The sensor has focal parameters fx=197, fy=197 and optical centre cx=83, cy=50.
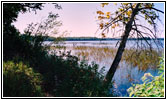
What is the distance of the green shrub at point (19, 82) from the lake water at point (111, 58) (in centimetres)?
131

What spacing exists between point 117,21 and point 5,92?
295cm

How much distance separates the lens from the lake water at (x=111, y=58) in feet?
15.9

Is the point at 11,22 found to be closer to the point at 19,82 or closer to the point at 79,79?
the point at 19,82

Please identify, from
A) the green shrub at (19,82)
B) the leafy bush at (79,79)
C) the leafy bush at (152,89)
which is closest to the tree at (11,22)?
the green shrub at (19,82)

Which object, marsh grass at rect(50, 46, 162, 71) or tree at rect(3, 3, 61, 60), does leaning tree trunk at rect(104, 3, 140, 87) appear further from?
tree at rect(3, 3, 61, 60)

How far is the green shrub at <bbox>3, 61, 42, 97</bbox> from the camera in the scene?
3414mm

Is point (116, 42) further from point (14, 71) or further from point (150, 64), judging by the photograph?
point (14, 71)

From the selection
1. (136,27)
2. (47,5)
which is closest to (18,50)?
Result: (47,5)

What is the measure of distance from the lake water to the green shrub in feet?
4.29

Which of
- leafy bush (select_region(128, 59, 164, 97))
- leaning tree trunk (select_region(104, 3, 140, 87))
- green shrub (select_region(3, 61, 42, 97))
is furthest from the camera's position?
leaning tree trunk (select_region(104, 3, 140, 87))

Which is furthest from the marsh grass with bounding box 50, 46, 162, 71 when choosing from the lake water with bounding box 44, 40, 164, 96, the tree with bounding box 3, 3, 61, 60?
the tree with bounding box 3, 3, 61, 60

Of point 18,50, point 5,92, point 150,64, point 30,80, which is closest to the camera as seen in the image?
point 5,92

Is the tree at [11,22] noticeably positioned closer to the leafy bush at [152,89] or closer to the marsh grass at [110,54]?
the marsh grass at [110,54]

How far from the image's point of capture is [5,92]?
3.35m
